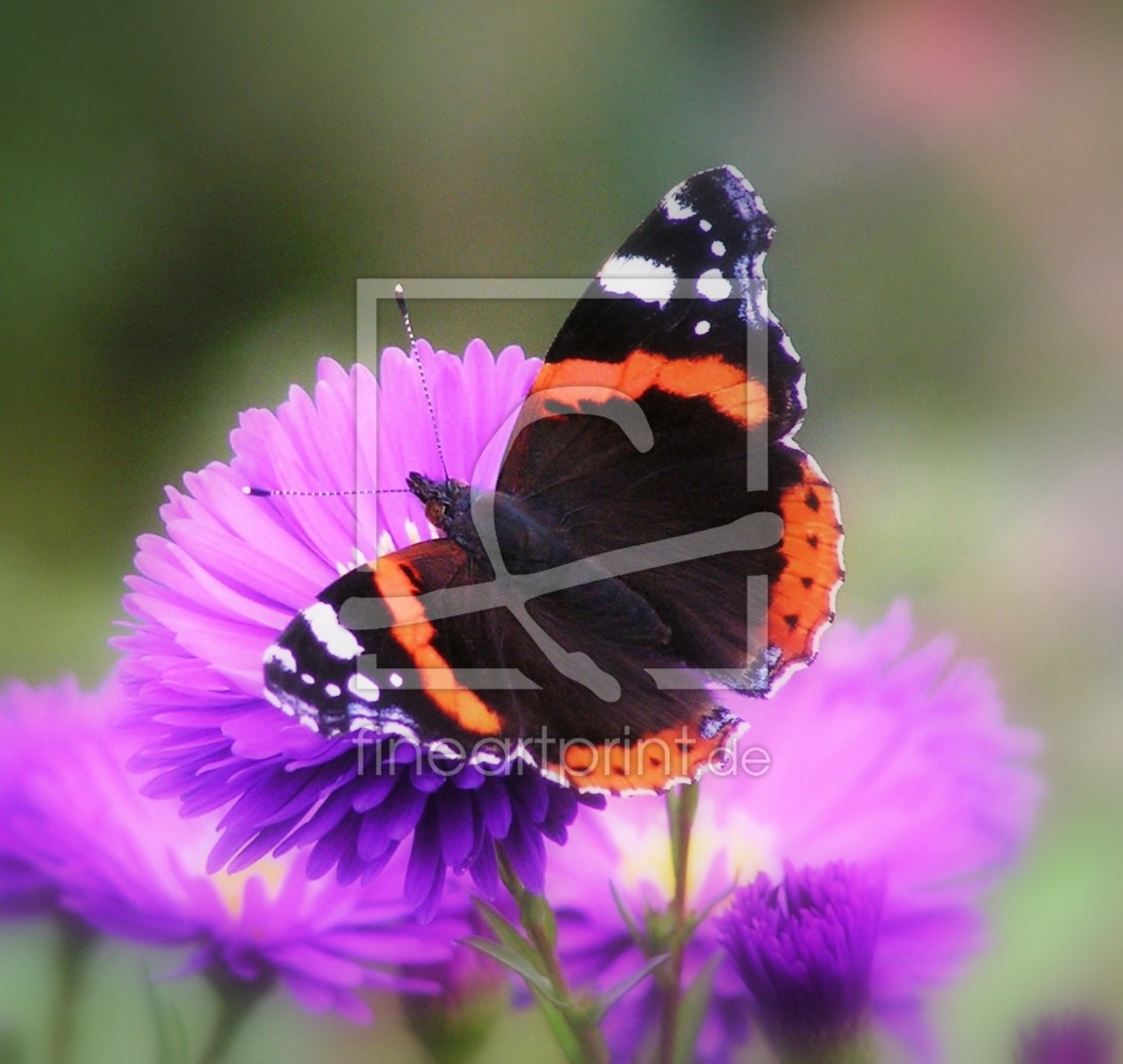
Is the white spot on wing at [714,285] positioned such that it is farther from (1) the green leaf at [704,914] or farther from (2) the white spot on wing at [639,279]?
(1) the green leaf at [704,914]

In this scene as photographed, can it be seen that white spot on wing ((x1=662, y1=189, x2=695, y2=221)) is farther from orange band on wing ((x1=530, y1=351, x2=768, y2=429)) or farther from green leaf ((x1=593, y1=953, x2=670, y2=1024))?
green leaf ((x1=593, y1=953, x2=670, y2=1024))

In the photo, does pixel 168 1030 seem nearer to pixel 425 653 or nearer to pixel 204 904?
pixel 204 904

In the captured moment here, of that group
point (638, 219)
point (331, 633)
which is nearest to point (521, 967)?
point (331, 633)

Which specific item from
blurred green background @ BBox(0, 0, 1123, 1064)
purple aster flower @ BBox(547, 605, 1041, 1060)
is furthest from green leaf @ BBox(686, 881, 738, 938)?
blurred green background @ BBox(0, 0, 1123, 1064)

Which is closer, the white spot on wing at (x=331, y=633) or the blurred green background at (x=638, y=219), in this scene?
the white spot on wing at (x=331, y=633)

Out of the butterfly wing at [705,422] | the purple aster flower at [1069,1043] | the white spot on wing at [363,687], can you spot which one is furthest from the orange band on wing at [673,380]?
the purple aster flower at [1069,1043]

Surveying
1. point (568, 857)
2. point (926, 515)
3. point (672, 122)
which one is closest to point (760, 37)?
point (672, 122)

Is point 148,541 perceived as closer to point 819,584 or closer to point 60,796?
point 60,796
